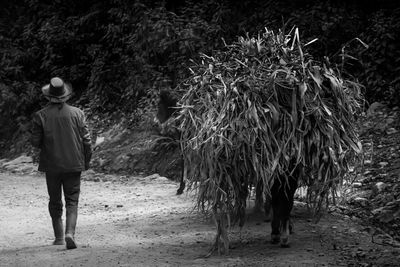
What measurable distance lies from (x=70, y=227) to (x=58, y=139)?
0.94 metres

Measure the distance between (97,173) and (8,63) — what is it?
676 centimetres

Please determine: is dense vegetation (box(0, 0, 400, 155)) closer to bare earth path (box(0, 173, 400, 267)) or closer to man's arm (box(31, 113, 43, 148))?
bare earth path (box(0, 173, 400, 267))

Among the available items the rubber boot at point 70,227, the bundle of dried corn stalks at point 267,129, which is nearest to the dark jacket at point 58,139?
the rubber boot at point 70,227

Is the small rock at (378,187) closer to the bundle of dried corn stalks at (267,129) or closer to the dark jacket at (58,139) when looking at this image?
the bundle of dried corn stalks at (267,129)

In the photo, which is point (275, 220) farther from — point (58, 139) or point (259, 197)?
point (58, 139)

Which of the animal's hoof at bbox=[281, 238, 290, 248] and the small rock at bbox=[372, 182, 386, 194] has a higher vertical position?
the small rock at bbox=[372, 182, 386, 194]

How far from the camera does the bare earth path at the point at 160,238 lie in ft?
20.2

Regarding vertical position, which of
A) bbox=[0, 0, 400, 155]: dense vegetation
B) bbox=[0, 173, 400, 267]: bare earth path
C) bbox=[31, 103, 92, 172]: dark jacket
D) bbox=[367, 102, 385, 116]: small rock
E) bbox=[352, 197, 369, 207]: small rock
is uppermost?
bbox=[0, 0, 400, 155]: dense vegetation

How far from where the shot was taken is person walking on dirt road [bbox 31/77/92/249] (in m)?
7.12

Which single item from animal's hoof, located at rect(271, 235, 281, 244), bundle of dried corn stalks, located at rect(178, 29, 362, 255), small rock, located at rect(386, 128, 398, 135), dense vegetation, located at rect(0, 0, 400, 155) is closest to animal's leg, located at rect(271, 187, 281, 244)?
animal's hoof, located at rect(271, 235, 281, 244)

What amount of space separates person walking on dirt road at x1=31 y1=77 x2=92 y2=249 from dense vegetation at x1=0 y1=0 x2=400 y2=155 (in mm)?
4329

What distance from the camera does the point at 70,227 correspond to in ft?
23.1

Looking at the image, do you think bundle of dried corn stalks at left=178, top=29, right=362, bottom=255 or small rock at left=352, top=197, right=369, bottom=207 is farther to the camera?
small rock at left=352, top=197, right=369, bottom=207

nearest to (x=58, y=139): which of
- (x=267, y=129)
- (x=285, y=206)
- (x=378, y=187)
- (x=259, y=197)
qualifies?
(x=259, y=197)
